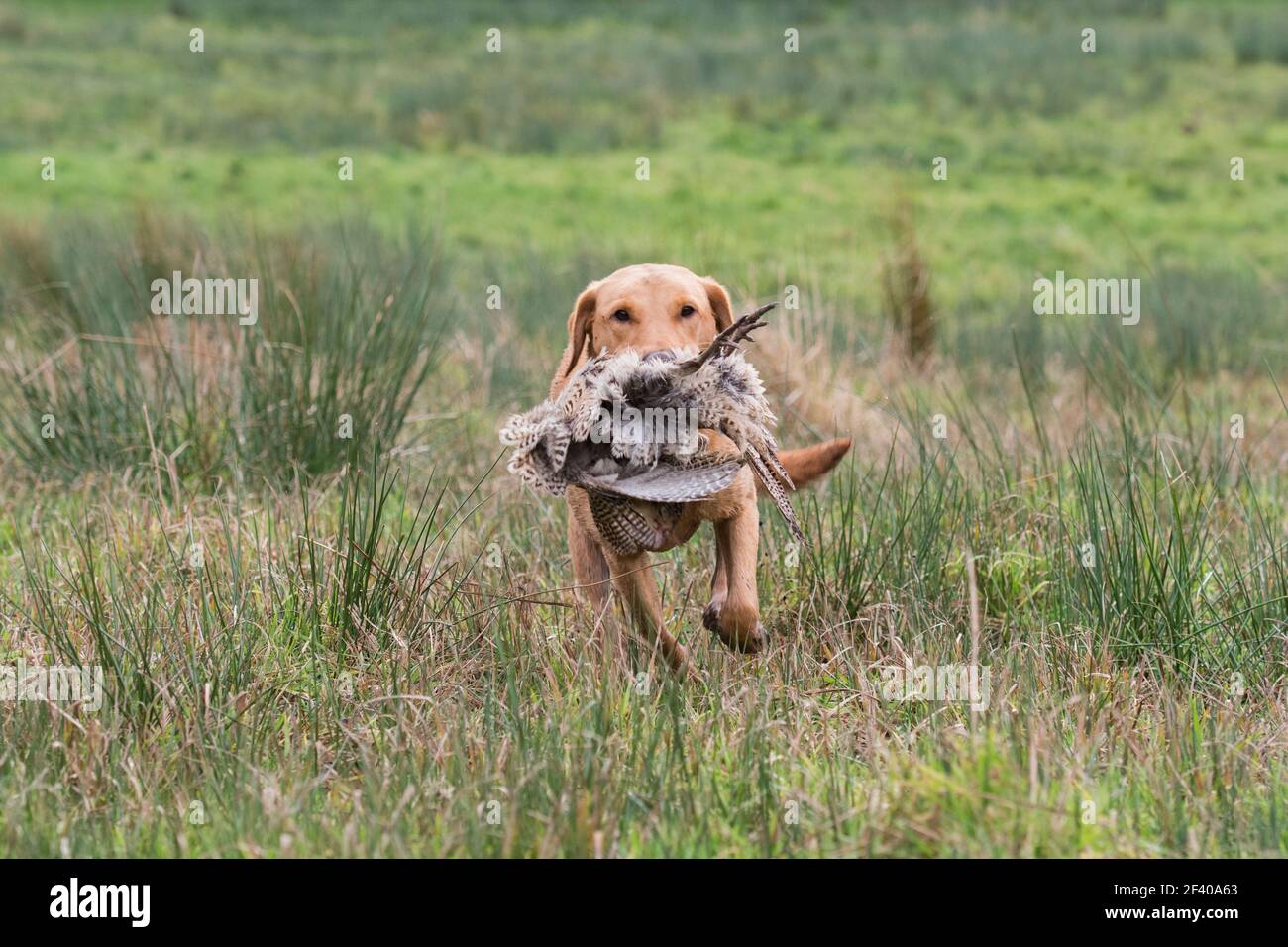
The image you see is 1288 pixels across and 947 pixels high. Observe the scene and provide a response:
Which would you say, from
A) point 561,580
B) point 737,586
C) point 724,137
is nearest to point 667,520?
point 737,586

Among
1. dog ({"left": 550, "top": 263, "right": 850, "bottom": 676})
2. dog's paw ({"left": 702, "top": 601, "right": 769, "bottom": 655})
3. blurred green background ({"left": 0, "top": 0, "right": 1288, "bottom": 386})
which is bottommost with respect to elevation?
dog's paw ({"left": 702, "top": 601, "right": 769, "bottom": 655})

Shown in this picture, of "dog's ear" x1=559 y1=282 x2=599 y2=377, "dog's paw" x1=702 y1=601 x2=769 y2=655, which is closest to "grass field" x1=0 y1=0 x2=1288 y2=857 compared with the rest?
"dog's paw" x1=702 y1=601 x2=769 y2=655

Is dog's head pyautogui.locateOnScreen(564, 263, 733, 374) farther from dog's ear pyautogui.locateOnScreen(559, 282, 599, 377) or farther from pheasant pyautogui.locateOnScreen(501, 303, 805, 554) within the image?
pheasant pyautogui.locateOnScreen(501, 303, 805, 554)

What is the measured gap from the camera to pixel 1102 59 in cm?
2486

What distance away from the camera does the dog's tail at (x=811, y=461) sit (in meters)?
4.77

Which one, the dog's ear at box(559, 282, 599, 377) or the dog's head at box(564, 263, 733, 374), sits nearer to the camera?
the dog's head at box(564, 263, 733, 374)

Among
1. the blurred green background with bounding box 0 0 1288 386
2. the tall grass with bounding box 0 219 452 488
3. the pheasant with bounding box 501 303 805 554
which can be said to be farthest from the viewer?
the blurred green background with bounding box 0 0 1288 386

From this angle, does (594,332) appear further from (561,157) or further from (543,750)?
(561,157)

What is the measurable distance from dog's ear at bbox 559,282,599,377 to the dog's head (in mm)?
50

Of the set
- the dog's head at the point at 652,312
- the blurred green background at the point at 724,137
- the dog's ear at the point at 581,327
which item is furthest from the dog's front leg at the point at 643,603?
the blurred green background at the point at 724,137

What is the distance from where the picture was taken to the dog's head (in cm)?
436

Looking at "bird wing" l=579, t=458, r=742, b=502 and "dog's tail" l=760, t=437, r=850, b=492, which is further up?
"bird wing" l=579, t=458, r=742, b=502

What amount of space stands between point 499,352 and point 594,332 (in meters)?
4.13

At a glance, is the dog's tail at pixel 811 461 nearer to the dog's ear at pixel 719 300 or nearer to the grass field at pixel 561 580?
the grass field at pixel 561 580
